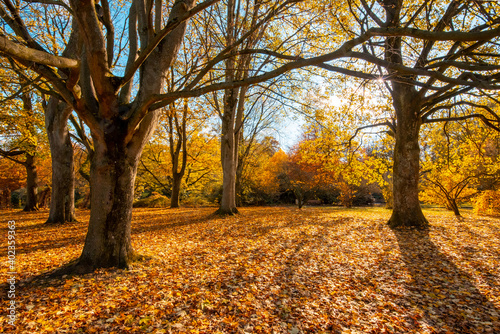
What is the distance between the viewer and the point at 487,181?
15453mm

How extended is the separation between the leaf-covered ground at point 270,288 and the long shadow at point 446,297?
1cm

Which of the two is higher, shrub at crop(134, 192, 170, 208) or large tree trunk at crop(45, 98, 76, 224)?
large tree trunk at crop(45, 98, 76, 224)

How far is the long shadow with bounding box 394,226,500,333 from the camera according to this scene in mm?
2791

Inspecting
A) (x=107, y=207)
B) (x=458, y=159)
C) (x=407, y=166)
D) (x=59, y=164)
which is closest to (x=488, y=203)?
(x=458, y=159)

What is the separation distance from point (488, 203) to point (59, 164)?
→ 19157 mm

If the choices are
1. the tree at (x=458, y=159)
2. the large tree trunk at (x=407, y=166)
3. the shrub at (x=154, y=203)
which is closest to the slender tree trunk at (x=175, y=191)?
the shrub at (x=154, y=203)

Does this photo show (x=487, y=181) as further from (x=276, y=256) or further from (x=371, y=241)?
(x=276, y=256)

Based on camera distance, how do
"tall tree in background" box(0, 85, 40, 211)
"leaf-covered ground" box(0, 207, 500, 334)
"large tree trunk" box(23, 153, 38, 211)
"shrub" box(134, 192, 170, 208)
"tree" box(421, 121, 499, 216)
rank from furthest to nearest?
"shrub" box(134, 192, 170, 208) < "large tree trunk" box(23, 153, 38, 211) < "tall tree in background" box(0, 85, 40, 211) < "tree" box(421, 121, 499, 216) < "leaf-covered ground" box(0, 207, 500, 334)

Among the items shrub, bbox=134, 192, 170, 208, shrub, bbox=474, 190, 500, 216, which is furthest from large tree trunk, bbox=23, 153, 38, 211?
shrub, bbox=474, 190, 500, 216

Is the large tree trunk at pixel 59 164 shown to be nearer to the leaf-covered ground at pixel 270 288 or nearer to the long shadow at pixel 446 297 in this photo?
the leaf-covered ground at pixel 270 288

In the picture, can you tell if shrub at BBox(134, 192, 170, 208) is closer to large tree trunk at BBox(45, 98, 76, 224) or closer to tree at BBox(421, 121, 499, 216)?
Answer: large tree trunk at BBox(45, 98, 76, 224)

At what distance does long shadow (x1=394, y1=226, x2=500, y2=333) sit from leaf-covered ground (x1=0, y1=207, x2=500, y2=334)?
15 millimetres

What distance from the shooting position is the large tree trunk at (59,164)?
28.5 feet

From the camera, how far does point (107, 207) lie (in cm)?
396
